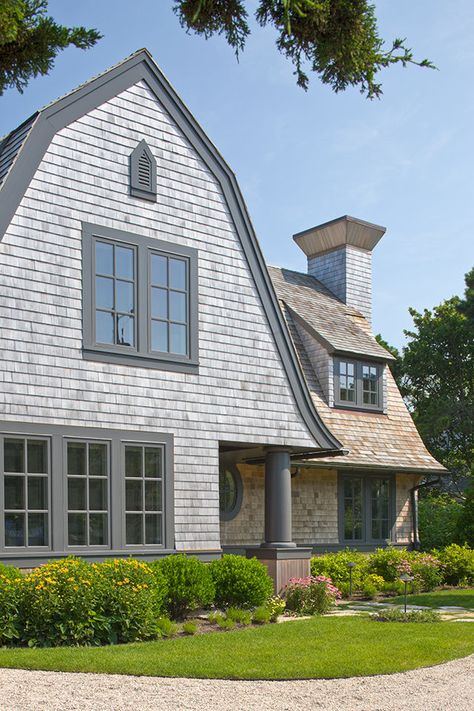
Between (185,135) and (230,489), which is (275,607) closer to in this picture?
(230,489)

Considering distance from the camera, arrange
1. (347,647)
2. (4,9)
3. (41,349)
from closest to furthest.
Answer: (4,9) → (347,647) → (41,349)

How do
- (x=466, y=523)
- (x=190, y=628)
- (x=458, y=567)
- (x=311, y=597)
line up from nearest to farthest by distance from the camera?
(x=190, y=628), (x=311, y=597), (x=458, y=567), (x=466, y=523)

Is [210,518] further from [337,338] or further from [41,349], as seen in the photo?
[337,338]

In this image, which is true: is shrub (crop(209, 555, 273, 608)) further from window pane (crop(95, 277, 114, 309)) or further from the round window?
window pane (crop(95, 277, 114, 309))

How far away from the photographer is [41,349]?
1299 cm

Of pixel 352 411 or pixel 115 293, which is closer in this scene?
pixel 115 293

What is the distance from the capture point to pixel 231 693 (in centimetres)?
828

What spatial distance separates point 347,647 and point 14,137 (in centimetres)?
887

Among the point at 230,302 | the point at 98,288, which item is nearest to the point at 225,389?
the point at 230,302

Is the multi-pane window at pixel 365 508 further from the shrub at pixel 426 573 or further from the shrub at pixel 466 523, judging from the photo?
the shrub at pixel 426 573

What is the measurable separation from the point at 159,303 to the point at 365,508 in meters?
8.71

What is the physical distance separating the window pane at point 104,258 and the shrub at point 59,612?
189 inches

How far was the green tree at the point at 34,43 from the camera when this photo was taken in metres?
5.75

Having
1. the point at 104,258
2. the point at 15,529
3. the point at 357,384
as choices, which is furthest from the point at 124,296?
the point at 357,384
